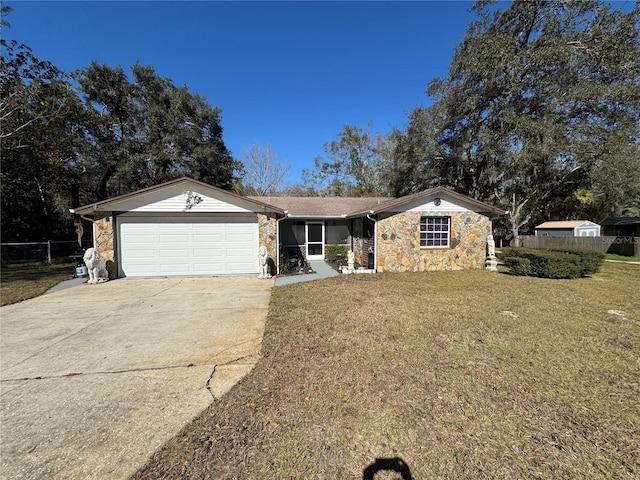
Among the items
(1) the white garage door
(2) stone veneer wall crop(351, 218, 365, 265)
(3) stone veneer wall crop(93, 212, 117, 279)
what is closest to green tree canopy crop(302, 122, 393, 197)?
(2) stone veneer wall crop(351, 218, 365, 265)

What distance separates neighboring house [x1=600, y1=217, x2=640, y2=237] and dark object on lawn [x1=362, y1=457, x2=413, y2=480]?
103 feet

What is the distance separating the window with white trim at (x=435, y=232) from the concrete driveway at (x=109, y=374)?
7461 mm

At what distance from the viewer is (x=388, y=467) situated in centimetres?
219

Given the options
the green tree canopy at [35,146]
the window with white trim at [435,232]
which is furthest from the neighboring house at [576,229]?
the green tree canopy at [35,146]

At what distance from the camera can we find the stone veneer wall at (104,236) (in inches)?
394

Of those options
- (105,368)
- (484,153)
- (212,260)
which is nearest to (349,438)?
(105,368)

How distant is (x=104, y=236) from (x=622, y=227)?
37.2m

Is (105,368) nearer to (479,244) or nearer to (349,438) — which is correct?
(349,438)

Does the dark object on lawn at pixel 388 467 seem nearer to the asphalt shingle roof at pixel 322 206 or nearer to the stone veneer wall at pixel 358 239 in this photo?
the stone veneer wall at pixel 358 239

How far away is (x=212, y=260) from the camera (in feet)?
35.4

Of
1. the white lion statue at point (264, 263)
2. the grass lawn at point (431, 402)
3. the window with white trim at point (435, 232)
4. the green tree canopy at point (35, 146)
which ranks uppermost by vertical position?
the green tree canopy at point (35, 146)

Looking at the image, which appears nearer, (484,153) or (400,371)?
(400,371)

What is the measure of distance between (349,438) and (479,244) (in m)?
11.7

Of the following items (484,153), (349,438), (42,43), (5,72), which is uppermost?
(42,43)
